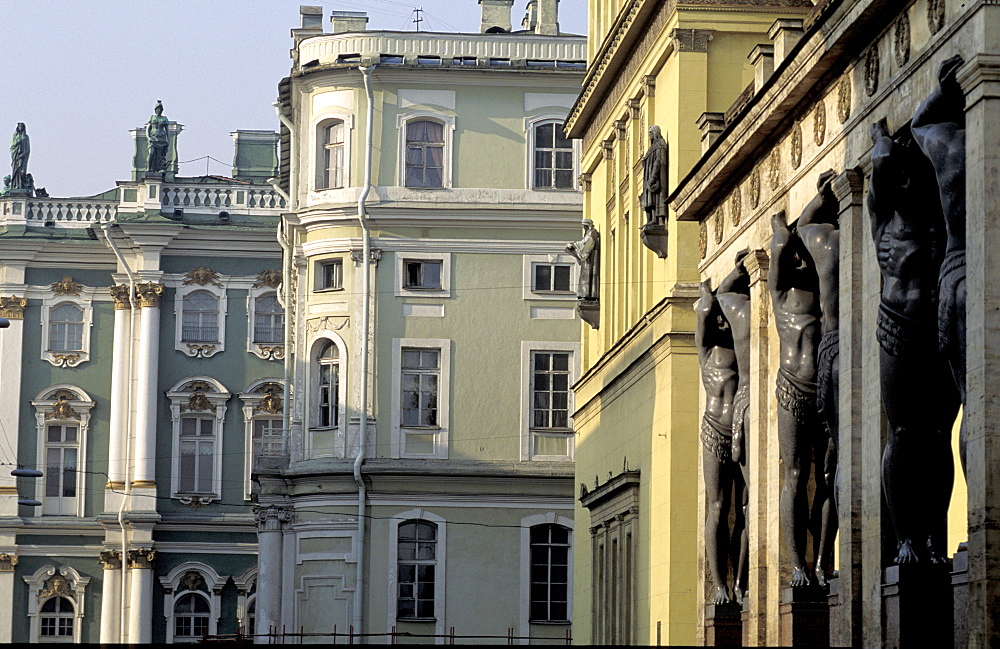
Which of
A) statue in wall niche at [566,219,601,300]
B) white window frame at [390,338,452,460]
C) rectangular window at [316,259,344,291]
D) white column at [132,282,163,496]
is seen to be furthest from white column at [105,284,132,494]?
statue in wall niche at [566,219,601,300]

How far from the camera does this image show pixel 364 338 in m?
50.8

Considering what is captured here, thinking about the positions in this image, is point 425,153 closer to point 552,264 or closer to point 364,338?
point 552,264

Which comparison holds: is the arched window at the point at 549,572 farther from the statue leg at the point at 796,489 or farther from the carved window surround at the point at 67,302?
the statue leg at the point at 796,489

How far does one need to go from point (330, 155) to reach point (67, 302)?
17780 mm

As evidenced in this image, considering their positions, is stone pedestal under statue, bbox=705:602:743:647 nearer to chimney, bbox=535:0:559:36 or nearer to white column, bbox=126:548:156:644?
chimney, bbox=535:0:559:36

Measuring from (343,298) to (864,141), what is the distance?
107ft

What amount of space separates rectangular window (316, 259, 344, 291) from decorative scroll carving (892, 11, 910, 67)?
33.7 meters

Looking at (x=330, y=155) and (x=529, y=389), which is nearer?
(x=529, y=389)

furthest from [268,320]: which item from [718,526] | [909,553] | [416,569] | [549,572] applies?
[909,553]

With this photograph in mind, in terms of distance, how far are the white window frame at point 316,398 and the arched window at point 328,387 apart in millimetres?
74

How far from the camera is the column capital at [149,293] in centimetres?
6425

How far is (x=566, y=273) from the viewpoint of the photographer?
170ft

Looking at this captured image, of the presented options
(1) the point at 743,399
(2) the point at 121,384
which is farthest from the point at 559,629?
(1) the point at 743,399

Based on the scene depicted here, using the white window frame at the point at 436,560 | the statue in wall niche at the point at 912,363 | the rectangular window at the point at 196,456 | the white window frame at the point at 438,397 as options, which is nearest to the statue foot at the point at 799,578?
the statue in wall niche at the point at 912,363
